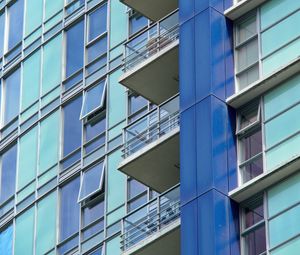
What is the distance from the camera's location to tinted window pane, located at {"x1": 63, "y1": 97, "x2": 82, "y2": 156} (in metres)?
40.4

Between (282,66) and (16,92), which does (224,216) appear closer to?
(282,66)

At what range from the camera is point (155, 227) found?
3444cm

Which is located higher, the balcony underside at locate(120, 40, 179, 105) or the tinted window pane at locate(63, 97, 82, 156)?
the tinted window pane at locate(63, 97, 82, 156)

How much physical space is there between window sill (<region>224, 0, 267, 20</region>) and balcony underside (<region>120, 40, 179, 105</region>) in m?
2.25

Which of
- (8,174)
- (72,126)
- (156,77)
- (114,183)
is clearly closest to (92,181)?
(114,183)

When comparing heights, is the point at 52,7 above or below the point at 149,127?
above

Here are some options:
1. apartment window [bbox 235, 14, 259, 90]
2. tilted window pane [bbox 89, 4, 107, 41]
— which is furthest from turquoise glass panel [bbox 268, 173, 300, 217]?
tilted window pane [bbox 89, 4, 107, 41]

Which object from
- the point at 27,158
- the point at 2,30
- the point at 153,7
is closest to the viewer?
the point at 153,7

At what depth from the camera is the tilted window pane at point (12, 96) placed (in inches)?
1730

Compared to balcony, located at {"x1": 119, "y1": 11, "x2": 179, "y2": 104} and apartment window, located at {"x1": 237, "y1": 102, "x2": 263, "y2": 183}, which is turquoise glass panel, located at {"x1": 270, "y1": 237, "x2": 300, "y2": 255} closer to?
apartment window, located at {"x1": 237, "y1": 102, "x2": 263, "y2": 183}

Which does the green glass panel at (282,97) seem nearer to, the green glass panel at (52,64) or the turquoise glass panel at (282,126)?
the turquoise glass panel at (282,126)

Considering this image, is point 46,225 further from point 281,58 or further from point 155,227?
point 281,58

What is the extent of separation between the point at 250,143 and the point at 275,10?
9.45ft

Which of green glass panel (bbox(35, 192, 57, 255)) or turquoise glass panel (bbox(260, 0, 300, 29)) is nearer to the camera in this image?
turquoise glass panel (bbox(260, 0, 300, 29))
